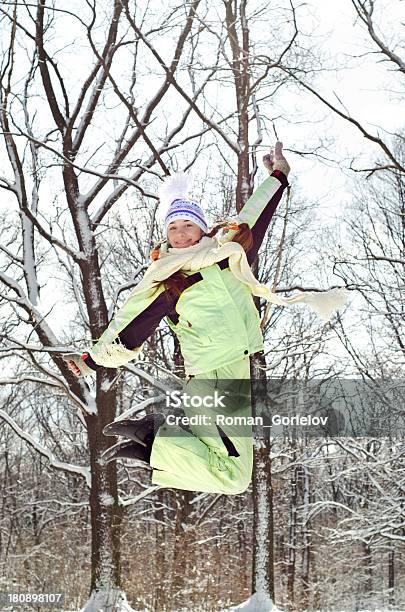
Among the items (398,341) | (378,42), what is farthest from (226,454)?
(398,341)

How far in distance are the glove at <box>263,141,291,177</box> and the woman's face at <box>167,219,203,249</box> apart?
1.55 feet

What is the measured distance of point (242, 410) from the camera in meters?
3.32

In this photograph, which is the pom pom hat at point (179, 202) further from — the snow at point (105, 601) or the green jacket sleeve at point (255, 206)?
the snow at point (105, 601)

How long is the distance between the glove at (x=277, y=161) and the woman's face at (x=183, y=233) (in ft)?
1.55

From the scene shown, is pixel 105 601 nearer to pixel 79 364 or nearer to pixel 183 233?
pixel 79 364

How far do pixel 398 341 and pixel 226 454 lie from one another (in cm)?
882

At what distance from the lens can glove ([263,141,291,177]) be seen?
340cm

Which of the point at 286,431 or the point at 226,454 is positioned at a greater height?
the point at 286,431

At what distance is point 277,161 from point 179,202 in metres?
0.50

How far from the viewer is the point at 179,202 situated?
3.30 m

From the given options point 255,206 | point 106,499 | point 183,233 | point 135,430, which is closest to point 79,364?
point 135,430

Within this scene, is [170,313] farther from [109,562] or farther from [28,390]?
[28,390]

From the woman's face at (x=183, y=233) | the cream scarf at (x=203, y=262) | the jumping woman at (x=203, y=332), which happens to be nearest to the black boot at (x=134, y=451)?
the jumping woman at (x=203, y=332)

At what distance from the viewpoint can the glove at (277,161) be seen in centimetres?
340
